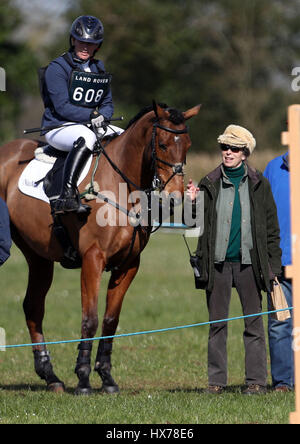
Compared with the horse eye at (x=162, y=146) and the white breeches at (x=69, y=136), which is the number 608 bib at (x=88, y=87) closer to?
the white breeches at (x=69, y=136)

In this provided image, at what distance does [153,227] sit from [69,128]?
1327 mm

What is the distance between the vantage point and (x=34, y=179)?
8.98m

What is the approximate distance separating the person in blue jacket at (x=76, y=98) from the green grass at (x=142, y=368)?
198 cm

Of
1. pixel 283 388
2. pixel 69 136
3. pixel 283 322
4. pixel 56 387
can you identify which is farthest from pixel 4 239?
pixel 283 388

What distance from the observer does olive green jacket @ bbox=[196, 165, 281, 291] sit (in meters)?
7.74

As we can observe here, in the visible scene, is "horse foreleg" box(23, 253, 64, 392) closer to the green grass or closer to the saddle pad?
the green grass

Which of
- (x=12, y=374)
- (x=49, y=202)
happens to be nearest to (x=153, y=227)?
(x=49, y=202)

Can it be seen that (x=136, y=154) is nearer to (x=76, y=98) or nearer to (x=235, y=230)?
(x=76, y=98)

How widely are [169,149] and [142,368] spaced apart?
11.7ft

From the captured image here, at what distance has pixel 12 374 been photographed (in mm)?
10125

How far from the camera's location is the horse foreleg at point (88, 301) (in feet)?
27.0

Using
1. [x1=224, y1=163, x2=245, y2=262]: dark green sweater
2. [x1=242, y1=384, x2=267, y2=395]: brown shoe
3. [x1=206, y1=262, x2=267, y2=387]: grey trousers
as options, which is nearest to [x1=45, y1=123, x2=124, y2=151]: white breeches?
[x1=224, y1=163, x2=245, y2=262]: dark green sweater

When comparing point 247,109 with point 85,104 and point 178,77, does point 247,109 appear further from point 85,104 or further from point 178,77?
point 85,104

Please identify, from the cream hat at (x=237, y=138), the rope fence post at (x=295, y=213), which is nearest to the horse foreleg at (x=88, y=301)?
the cream hat at (x=237, y=138)
